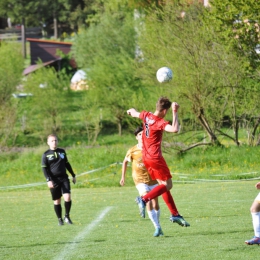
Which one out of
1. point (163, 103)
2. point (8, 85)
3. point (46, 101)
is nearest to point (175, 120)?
point (163, 103)

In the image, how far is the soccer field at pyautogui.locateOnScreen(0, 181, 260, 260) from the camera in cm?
909

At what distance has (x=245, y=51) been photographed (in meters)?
29.1

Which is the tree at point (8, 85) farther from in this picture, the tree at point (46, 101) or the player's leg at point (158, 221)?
the player's leg at point (158, 221)

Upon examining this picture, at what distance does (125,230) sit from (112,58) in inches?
1681

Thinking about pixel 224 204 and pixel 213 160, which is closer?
pixel 224 204

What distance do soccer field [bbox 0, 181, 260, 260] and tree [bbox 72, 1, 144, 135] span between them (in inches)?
836

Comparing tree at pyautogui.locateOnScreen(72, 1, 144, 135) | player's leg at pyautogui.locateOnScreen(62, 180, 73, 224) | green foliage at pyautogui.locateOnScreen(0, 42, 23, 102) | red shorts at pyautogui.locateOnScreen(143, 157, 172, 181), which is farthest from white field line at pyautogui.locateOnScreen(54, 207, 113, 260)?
green foliage at pyautogui.locateOnScreen(0, 42, 23, 102)

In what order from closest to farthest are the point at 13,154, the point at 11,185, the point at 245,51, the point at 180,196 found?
the point at 180,196 → the point at 11,185 → the point at 245,51 → the point at 13,154

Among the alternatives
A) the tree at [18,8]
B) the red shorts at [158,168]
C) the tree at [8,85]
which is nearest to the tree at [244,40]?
the tree at [8,85]

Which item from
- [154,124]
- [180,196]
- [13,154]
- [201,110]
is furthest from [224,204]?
[13,154]

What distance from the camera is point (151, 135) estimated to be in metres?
10.2

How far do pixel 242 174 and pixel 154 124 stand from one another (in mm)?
15166

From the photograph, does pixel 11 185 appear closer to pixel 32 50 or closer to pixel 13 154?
pixel 13 154

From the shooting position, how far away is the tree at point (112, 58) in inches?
1923
